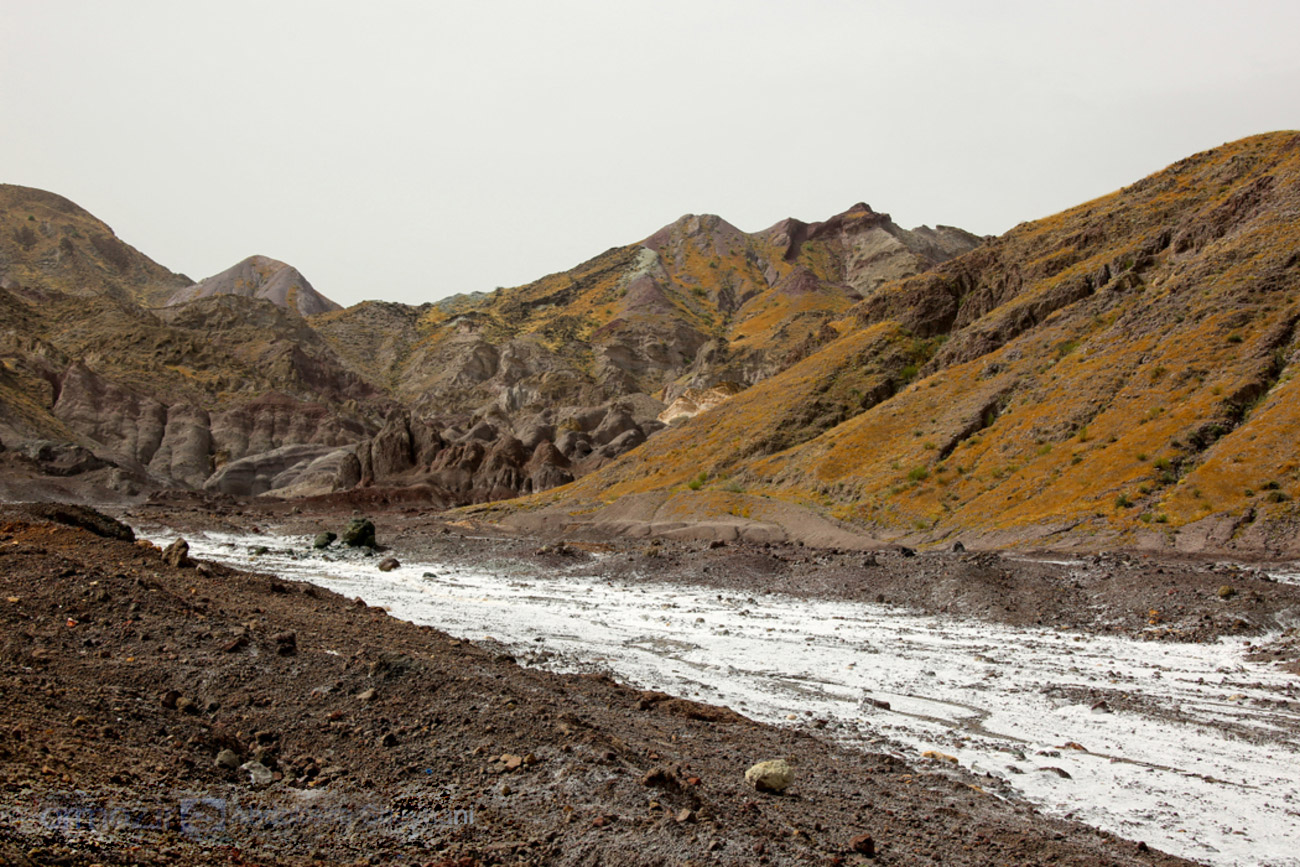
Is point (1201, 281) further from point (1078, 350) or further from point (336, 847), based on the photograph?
point (336, 847)

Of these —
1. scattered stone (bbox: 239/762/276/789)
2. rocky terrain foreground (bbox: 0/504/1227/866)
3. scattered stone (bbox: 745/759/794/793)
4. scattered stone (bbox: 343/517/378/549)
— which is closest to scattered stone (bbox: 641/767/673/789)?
rocky terrain foreground (bbox: 0/504/1227/866)

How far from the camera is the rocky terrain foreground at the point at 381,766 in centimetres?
551

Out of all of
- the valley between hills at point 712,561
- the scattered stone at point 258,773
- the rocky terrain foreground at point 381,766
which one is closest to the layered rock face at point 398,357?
the valley between hills at point 712,561

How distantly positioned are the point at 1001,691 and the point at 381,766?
9964 mm

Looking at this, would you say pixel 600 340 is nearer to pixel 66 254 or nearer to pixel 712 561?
pixel 712 561

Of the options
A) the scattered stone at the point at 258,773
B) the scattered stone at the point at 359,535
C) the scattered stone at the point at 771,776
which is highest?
the scattered stone at the point at 258,773

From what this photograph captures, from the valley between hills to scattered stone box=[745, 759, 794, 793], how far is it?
0.08 metres

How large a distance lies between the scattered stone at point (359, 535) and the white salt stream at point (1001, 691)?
657 inches

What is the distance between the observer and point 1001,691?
41.4ft

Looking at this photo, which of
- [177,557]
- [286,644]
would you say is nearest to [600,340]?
[177,557]

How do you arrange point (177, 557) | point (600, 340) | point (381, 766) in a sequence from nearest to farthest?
point (381, 766)
point (177, 557)
point (600, 340)

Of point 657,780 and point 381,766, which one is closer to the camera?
point 657,780

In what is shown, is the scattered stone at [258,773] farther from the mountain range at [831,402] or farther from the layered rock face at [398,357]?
the layered rock face at [398,357]

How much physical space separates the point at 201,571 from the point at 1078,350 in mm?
37774
